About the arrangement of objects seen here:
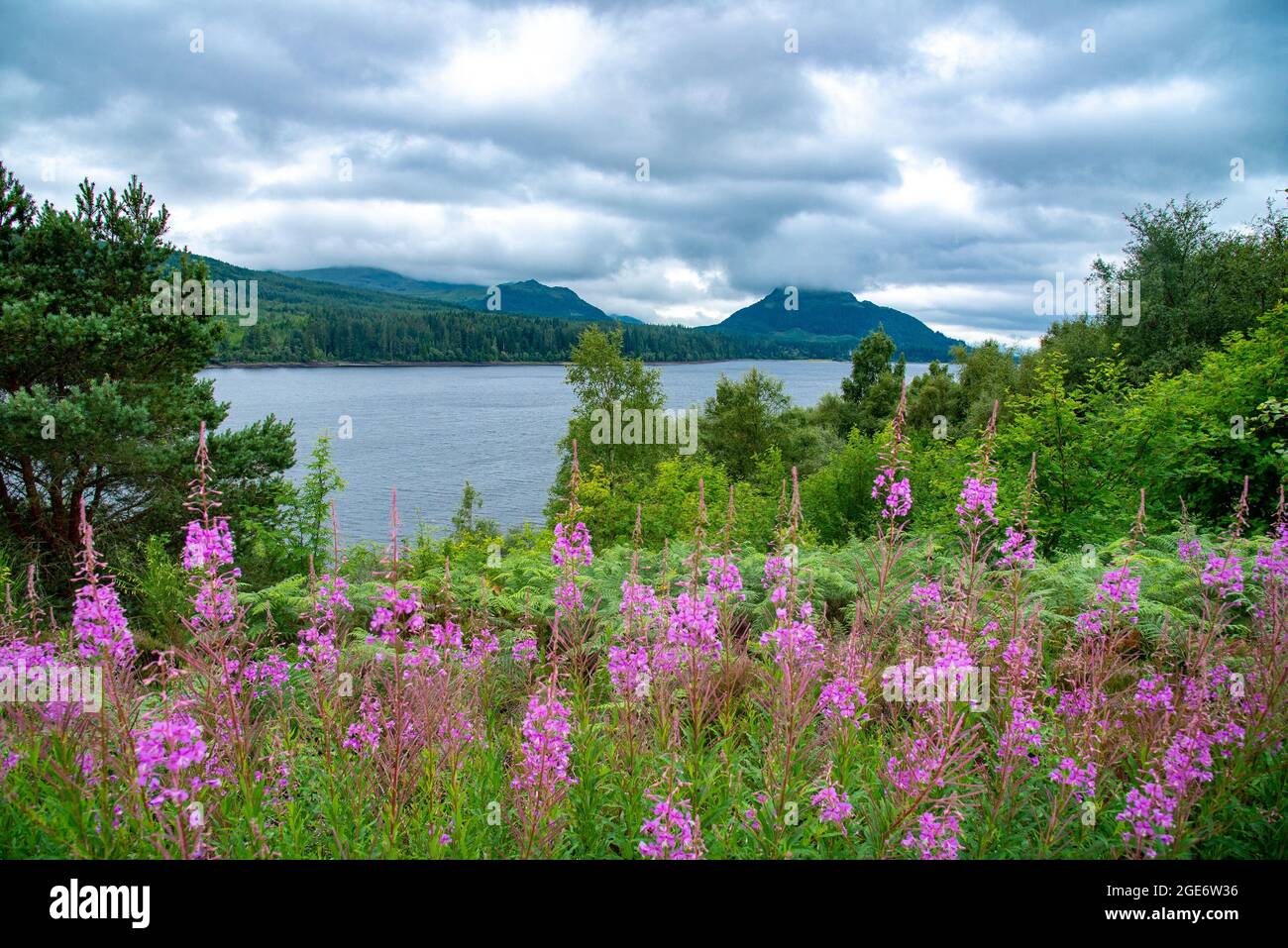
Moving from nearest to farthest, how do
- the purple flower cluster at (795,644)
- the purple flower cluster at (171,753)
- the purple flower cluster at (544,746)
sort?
the purple flower cluster at (171,753) → the purple flower cluster at (544,746) → the purple flower cluster at (795,644)

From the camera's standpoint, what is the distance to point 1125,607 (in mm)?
3494

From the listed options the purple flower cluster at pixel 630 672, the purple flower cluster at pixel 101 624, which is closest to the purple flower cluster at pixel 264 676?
the purple flower cluster at pixel 101 624

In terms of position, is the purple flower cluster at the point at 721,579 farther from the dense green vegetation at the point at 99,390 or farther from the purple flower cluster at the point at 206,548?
the dense green vegetation at the point at 99,390

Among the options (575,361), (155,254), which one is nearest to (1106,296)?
(575,361)

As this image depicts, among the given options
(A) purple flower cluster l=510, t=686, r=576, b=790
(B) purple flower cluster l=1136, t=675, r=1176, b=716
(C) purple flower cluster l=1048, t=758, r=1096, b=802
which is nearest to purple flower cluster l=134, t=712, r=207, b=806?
(A) purple flower cluster l=510, t=686, r=576, b=790

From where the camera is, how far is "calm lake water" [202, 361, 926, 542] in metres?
44.7

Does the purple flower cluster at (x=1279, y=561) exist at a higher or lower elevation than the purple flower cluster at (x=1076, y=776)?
higher

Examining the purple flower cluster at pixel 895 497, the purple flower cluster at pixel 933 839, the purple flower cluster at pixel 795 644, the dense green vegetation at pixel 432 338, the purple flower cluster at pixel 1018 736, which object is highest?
the dense green vegetation at pixel 432 338

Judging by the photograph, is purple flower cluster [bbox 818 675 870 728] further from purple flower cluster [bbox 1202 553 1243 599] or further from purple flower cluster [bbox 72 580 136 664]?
A: purple flower cluster [bbox 72 580 136 664]

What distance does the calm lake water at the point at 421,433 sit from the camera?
44.7 metres

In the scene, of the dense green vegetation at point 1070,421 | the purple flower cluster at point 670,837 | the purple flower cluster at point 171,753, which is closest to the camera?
the purple flower cluster at point 171,753

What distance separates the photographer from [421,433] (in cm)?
7312

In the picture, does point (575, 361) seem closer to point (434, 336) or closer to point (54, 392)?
point (54, 392)

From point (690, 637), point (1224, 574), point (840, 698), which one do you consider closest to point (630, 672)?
point (690, 637)
